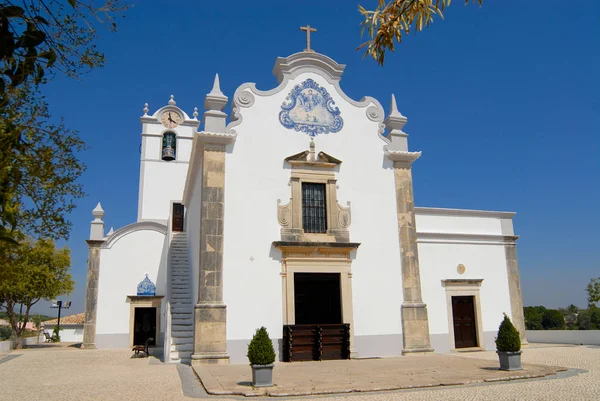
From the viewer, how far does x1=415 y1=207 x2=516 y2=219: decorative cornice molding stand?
17328 mm

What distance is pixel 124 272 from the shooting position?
2119 centimetres

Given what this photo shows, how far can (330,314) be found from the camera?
15.1m

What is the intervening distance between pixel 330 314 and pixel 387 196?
397cm

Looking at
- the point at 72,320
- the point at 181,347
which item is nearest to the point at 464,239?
the point at 181,347

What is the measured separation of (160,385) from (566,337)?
17796 mm

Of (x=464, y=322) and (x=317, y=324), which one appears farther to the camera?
(x=464, y=322)

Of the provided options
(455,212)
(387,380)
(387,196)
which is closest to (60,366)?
(387,380)

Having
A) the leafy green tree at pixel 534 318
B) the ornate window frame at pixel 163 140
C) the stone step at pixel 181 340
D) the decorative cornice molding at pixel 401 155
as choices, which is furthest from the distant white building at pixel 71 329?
the leafy green tree at pixel 534 318

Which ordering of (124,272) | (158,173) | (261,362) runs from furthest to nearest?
(158,173)
(124,272)
(261,362)

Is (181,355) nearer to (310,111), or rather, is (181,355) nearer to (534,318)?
(310,111)

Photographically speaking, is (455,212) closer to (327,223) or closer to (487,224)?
(487,224)

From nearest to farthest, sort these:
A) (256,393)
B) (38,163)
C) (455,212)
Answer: (38,163)
(256,393)
(455,212)

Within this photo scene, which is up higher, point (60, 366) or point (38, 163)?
point (38, 163)

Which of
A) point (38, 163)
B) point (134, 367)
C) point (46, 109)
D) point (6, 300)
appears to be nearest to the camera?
point (38, 163)
